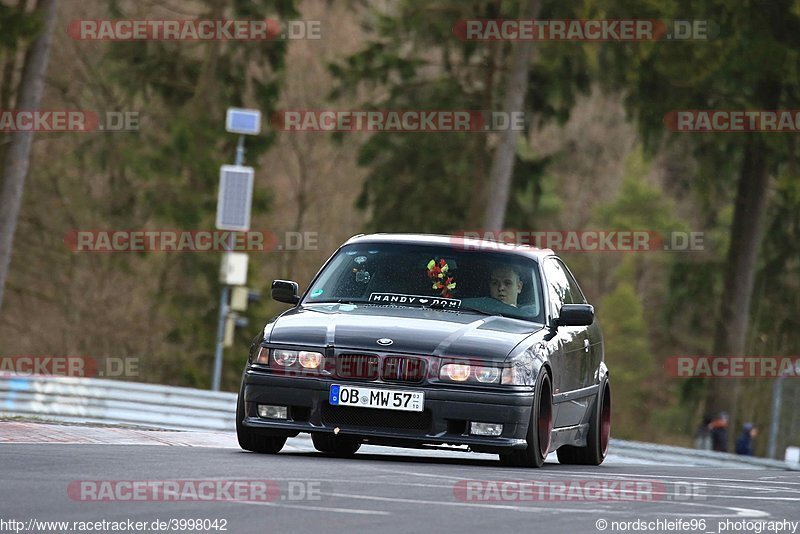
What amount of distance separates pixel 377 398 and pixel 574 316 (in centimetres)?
203

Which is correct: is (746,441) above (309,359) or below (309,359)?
below

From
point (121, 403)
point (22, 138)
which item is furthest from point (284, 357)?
point (22, 138)

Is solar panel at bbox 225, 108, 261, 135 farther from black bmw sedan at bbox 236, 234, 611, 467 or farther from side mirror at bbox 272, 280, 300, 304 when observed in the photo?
black bmw sedan at bbox 236, 234, 611, 467

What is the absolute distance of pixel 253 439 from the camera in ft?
40.5

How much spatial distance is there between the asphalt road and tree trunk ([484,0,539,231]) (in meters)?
20.5

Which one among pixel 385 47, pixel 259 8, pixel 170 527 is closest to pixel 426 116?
pixel 385 47

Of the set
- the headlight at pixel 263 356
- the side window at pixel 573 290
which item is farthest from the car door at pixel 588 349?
the headlight at pixel 263 356

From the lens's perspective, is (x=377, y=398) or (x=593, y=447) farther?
(x=593, y=447)

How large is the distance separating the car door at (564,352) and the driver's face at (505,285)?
0.28 meters

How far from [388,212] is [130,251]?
6108 millimetres

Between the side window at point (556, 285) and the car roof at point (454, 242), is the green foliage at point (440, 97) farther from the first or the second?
the car roof at point (454, 242)

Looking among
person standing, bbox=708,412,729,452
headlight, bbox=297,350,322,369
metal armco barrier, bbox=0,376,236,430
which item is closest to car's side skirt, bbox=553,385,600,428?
headlight, bbox=297,350,322,369

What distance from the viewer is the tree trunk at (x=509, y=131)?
33.0 meters

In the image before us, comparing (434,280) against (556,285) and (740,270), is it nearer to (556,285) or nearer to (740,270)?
(556,285)
